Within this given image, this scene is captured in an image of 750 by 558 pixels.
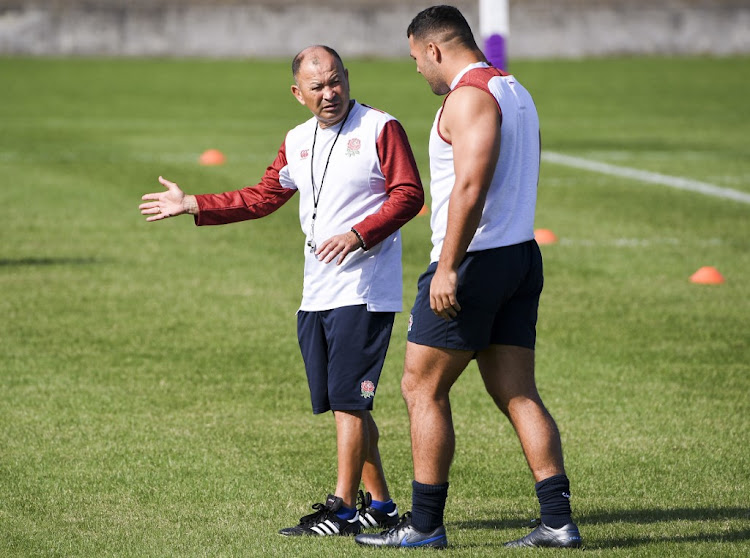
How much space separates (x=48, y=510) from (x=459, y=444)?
90.7 inches

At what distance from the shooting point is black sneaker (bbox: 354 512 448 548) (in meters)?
5.62

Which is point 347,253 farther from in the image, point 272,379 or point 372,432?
point 272,379

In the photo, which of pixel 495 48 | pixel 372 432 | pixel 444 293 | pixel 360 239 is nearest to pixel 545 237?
pixel 495 48

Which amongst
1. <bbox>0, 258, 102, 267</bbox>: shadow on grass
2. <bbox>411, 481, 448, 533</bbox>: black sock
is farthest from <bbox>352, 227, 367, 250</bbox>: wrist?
<bbox>0, 258, 102, 267</bbox>: shadow on grass

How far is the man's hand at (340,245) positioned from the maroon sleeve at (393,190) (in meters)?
0.03

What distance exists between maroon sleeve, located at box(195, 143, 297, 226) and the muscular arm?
3.81ft

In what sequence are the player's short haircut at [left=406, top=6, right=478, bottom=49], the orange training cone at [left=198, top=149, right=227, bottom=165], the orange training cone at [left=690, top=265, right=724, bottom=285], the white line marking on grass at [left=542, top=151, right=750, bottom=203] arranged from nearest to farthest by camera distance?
the player's short haircut at [left=406, top=6, right=478, bottom=49] < the orange training cone at [left=690, top=265, right=724, bottom=285] < the white line marking on grass at [left=542, top=151, right=750, bottom=203] < the orange training cone at [left=198, top=149, right=227, bottom=165]

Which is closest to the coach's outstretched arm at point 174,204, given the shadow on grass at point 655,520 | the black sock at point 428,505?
the black sock at point 428,505

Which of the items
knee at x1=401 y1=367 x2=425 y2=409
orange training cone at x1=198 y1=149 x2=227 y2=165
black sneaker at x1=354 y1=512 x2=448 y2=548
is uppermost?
knee at x1=401 y1=367 x2=425 y2=409

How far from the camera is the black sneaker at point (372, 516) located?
6.09 metres

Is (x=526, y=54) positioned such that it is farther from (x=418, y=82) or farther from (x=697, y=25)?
(x=418, y=82)

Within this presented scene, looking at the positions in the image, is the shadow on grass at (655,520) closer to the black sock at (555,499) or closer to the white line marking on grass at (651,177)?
the black sock at (555,499)

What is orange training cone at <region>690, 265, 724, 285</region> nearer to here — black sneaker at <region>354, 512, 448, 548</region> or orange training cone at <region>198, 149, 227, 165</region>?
black sneaker at <region>354, 512, 448, 548</region>

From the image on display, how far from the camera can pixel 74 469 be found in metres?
6.98
